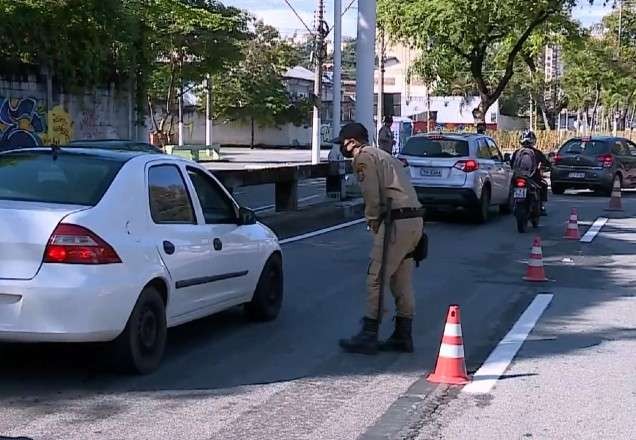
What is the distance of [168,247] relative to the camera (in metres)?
7.69

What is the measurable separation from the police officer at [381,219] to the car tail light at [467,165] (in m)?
11.2

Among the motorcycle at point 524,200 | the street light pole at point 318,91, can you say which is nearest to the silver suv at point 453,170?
the motorcycle at point 524,200

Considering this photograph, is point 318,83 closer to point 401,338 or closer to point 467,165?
point 467,165

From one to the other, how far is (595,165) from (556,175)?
3.43ft

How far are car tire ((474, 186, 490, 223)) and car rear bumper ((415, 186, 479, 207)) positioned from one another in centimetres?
18

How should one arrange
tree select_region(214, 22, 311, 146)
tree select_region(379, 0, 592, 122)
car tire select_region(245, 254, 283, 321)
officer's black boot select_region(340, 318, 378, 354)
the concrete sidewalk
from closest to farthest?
the concrete sidewalk → officer's black boot select_region(340, 318, 378, 354) → car tire select_region(245, 254, 283, 321) → tree select_region(379, 0, 592, 122) → tree select_region(214, 22, 311, 146)

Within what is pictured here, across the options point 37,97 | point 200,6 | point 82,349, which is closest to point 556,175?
point 37,97

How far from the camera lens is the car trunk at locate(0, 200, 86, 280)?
6.83m

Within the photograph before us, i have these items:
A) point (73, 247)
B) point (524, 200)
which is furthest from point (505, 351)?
point (524, 200)

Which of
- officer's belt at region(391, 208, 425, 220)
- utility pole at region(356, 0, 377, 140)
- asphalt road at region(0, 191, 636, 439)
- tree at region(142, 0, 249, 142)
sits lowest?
asphalt road at region(0, 191, 636, 439)

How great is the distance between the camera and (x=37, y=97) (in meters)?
22.2

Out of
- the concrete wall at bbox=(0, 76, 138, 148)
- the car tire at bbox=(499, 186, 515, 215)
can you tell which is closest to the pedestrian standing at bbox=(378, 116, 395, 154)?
the car tire at bbox=(499, 186, 515, 215)

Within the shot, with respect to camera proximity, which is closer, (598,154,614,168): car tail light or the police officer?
the police officer

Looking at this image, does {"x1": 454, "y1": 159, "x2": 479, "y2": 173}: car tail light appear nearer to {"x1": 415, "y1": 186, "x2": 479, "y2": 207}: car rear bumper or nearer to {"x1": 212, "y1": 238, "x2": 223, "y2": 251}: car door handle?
{"x1": 415, "y1": 186, "x2": 479, "y2": 207}: car rear bumper
